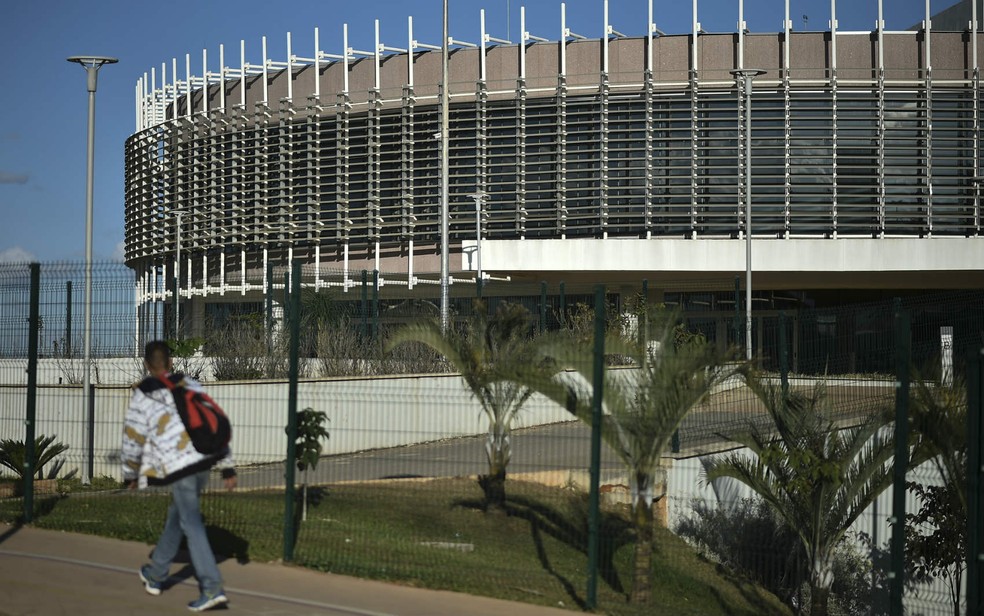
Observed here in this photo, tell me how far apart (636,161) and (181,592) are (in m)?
29.8

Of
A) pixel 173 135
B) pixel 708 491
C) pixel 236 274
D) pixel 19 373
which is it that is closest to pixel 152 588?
pixel 19 373

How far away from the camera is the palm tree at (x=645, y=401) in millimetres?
10016

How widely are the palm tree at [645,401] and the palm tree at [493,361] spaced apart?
105 cm

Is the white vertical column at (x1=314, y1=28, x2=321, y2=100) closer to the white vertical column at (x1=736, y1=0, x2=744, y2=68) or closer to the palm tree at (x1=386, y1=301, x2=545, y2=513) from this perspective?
the white vertical column at (x1=736, y1=0, x2=744, y2=68)

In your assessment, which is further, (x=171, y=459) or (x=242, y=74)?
(x=242, y=74)

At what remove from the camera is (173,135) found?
44938 mm

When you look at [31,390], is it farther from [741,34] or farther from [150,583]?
[741,34]

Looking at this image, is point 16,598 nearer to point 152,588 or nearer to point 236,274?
point 152,588

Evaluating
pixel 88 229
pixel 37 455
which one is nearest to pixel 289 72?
pixel 88 229

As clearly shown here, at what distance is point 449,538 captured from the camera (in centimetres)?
1164

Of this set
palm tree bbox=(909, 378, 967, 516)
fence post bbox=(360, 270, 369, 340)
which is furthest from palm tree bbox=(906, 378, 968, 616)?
fence post bbox=(360, 270, 369, 340)

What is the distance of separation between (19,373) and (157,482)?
695 centimetres

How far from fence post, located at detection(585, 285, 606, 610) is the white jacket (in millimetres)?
3015

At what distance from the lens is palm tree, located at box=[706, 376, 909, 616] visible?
11727 millimetres
